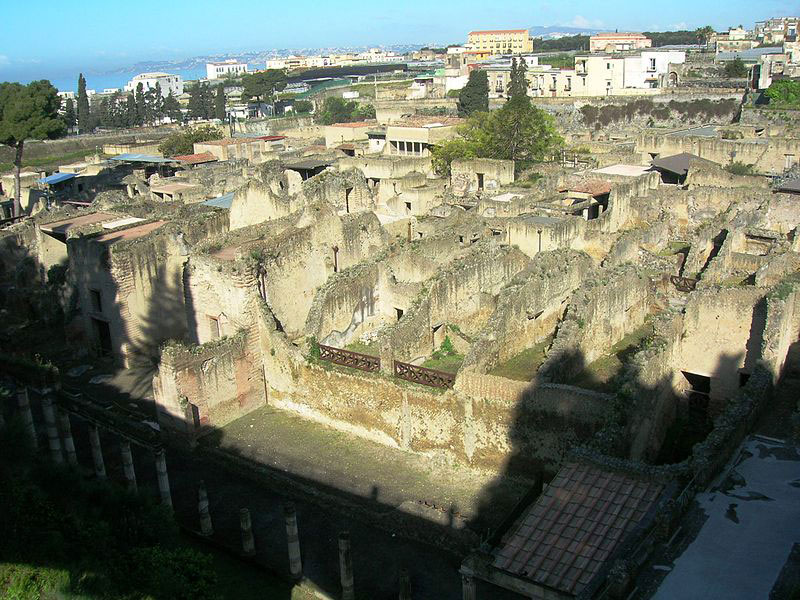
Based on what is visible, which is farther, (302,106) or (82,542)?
(302,106)

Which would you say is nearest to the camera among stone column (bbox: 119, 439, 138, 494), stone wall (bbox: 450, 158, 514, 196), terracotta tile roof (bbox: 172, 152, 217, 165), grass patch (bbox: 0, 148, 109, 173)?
stone column (bbox: 119, 439, 138, 494)

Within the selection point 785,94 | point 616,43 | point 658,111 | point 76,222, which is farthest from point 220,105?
point 616,43

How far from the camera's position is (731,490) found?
10625 millimetres

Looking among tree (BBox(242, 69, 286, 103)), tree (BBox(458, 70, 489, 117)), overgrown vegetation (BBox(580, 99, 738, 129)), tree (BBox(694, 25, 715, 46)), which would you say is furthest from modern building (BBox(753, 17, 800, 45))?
tree (BBox(242, 69, 286, 103))

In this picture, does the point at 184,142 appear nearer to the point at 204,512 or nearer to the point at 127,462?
the point at 127,462

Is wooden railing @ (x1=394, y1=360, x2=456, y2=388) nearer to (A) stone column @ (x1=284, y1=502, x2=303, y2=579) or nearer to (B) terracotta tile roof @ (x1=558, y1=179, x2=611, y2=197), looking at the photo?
(A) stone column @ (x1=284, y1=502, x2=303, y2=579)

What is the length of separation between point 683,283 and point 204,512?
14.3m

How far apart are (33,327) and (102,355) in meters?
3.70

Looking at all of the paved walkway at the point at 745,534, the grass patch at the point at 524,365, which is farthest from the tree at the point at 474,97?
the paved walkway at the point at 745,534

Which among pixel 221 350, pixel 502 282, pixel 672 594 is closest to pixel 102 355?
pixel 221 350

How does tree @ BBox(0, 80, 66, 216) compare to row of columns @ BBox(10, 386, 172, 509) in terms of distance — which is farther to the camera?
tree @ BBox(0, 80, 66, 216)

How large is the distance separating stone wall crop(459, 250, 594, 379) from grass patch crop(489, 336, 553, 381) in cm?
13

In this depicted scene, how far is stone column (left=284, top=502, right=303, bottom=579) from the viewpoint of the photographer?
13.0m

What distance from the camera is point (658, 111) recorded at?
69.6 m
